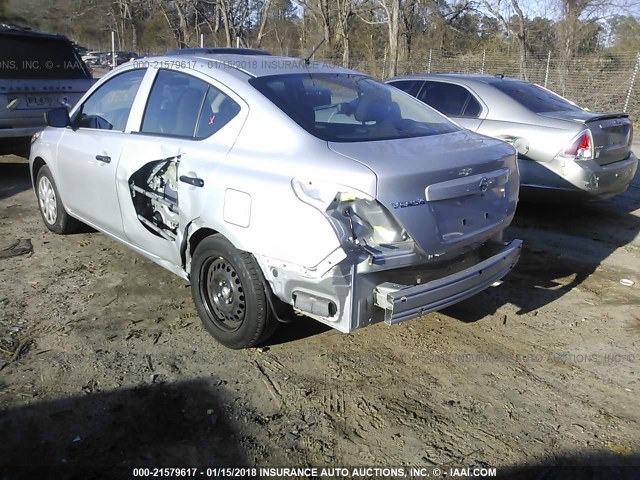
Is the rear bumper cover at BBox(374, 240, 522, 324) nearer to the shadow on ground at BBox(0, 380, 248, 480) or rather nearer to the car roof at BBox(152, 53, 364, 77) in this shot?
the shadow on ground at BBox(0, 380, 248, 480)

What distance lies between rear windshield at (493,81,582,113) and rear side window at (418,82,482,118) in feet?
1.18

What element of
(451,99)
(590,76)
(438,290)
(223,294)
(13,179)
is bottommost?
(13,179)

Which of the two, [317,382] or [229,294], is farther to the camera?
[229,294]

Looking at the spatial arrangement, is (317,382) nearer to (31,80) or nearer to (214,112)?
(214,112)

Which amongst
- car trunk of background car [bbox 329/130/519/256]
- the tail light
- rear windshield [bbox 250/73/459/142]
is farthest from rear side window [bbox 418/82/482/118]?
car trunk of background car [bbox 329/130/519/256]

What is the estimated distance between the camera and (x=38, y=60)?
7672 mm

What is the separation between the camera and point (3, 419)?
110 inches

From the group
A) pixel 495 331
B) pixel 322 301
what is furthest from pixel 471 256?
pixel 322 301

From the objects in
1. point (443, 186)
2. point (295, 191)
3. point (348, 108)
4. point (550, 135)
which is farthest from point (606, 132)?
point (295, 191)

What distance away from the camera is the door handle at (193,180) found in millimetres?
3324

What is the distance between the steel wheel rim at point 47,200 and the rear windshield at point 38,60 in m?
2.71

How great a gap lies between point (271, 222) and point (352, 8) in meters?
30.3

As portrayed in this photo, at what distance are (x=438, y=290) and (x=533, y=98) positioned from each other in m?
4.35

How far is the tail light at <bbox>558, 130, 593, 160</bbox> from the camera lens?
569cm
